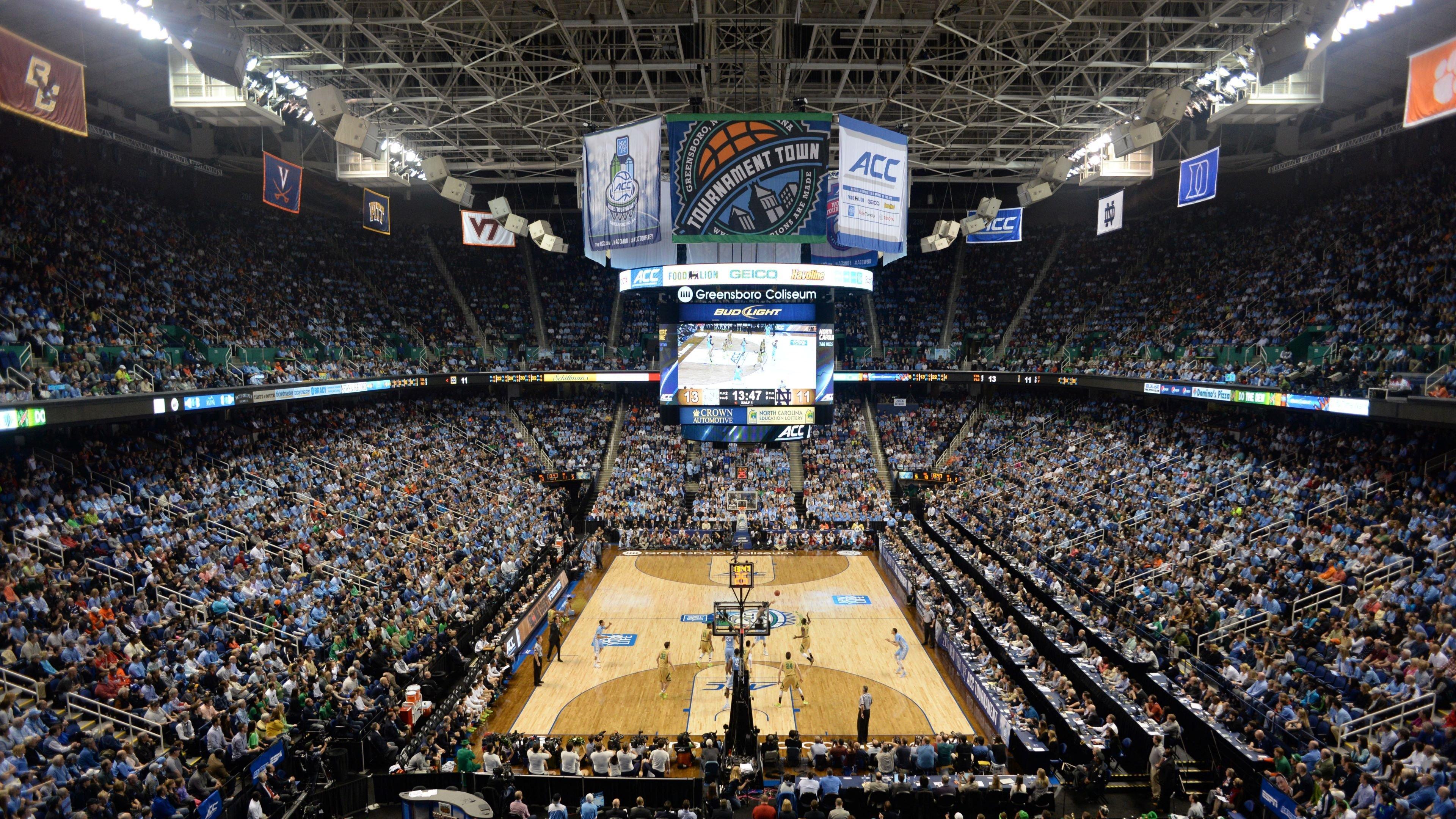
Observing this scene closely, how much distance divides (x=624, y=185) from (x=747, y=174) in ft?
10.6

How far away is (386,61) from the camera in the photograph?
2250 cm

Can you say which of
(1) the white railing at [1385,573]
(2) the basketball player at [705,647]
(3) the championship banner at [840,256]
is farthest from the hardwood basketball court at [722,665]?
(3) the championship banner at [840,256]

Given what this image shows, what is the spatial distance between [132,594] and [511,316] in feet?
90.7

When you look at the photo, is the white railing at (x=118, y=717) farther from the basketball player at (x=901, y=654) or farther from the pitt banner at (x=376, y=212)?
the pitt banner at (x=376, y=212)

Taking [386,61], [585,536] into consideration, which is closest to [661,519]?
[585,536]

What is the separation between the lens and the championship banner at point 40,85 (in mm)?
12992

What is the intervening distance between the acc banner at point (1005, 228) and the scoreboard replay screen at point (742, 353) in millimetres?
7881

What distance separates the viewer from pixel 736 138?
67.5ft

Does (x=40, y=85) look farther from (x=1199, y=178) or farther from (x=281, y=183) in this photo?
(x=1199, y=178)

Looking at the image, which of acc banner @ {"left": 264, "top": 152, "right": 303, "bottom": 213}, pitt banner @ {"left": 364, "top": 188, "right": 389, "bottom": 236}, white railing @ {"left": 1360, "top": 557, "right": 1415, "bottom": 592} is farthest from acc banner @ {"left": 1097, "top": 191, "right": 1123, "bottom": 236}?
acc banner @ {"left": 264, "top": 152, "right": 303, "bottom": 213}

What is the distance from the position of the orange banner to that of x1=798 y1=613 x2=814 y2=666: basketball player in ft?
52.0

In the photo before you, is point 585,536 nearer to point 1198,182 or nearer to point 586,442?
point 586,442

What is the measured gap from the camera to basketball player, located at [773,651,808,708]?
18.2m

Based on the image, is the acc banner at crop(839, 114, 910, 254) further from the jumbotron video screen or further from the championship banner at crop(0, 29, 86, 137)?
the championship banner at crop(0, 29, 86, 137)
